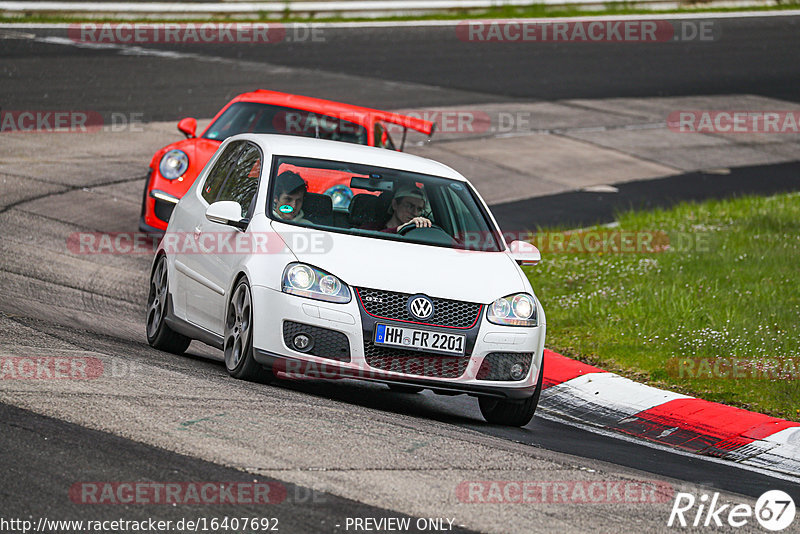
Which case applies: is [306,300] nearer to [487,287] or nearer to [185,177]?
[487,287]

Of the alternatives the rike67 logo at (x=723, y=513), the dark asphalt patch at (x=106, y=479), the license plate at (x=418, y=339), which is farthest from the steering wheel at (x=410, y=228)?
the dark asphalt patch at (x=106, y=479)

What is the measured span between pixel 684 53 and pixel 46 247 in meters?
22.9

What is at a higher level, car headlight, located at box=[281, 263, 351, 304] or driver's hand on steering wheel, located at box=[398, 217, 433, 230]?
driver's hand on steering wheel, located at box=[398, 217, 433, 230]

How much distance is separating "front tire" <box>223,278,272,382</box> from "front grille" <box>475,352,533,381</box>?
1280 mm

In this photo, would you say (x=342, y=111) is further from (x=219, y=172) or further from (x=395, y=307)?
(x=395, y=307)

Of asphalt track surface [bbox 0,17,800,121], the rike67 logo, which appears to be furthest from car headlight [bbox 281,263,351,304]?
asphalt track surface [bbox 0,17,800,121]

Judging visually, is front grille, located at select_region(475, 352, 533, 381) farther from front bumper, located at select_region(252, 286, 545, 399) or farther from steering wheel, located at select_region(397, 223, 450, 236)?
steering wheel, located at select_region(397, 223, 450, 236)

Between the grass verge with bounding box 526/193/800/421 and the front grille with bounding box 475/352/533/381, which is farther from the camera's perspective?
the grass verge with bounding box 526/193/800/421

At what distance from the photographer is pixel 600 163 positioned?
19.8 metres

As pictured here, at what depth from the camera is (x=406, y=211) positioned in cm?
820

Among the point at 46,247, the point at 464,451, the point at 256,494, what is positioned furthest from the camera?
the point at 46,247

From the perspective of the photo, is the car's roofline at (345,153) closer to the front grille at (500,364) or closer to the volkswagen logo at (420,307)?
the volkswagen logo at (420,307)

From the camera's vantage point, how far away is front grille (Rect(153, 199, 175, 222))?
12.3 metres

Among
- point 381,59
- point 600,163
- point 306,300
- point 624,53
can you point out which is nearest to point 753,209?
point 600,163
